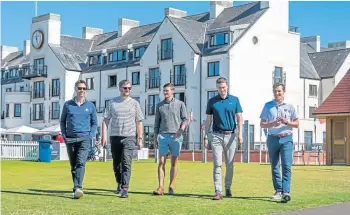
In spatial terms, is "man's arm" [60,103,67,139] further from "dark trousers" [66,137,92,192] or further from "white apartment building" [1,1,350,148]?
"white apartment building" [1,1,350,148]

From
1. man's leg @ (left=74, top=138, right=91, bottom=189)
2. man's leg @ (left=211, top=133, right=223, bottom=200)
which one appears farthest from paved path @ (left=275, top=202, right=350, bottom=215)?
man's leg @ (left=74, top=138, right=91, bottom=189)

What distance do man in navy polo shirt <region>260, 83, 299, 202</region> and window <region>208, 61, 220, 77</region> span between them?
48.3m

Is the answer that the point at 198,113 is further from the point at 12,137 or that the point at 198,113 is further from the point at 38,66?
the point at 12,137

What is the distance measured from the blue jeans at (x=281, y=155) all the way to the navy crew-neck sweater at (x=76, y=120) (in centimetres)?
334

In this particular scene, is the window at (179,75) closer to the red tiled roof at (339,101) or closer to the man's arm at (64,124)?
the red tiled roof at (339,101)

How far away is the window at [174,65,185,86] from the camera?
6247 cm

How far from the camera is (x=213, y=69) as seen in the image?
60.5m

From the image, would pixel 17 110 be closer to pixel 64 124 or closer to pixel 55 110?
pixel 55 110

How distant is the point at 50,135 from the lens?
67375 mm

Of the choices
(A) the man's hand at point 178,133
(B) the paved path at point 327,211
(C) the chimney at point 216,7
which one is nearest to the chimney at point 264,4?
(C) the chimney at point 216,7

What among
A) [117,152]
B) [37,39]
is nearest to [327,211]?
[117,152]

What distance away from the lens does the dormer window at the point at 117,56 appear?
70000 mm

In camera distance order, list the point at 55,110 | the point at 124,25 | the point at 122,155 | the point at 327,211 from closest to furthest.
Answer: the point at 327,211 → the point at 122,155 → the point at 55,110 → the point at 124,25

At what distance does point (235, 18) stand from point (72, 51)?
22030 mm
